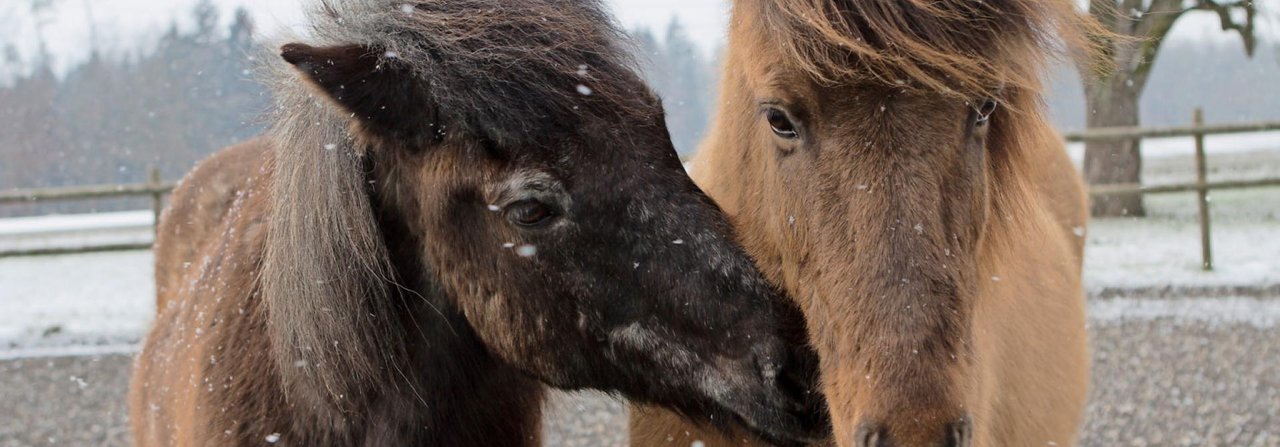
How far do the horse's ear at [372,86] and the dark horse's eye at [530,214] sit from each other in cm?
27

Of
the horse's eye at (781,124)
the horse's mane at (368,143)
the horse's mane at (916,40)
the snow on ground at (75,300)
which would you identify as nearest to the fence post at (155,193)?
the snow on ground at (75,300)

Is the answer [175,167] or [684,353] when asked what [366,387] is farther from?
[175,167]

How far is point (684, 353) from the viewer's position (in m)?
2.22

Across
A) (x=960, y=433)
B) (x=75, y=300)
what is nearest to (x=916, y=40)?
(x=960, y=433)

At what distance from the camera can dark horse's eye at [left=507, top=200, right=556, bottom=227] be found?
86.6 inches

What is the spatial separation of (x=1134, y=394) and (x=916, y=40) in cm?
645

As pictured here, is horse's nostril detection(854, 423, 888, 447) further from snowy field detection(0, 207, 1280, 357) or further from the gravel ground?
snowy field detection(0, 207, 1280, 357)

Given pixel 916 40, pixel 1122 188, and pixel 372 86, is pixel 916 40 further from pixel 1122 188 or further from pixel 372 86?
pixel 1122 188

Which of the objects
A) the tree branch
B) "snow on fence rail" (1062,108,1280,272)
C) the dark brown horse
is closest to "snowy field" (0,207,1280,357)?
"snow on fence rail" (1062,108,1280,272)

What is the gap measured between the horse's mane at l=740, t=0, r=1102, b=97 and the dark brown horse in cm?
48

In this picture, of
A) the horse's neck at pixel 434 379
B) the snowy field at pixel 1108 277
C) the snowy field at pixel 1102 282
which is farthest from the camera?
the snowy field at pixel 1108 277

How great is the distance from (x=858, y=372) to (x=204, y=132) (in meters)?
12.2

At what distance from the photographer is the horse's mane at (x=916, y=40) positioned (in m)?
1.85

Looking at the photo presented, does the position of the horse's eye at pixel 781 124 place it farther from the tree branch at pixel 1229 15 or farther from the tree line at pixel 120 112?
the tree branch at pixel 1229 15
